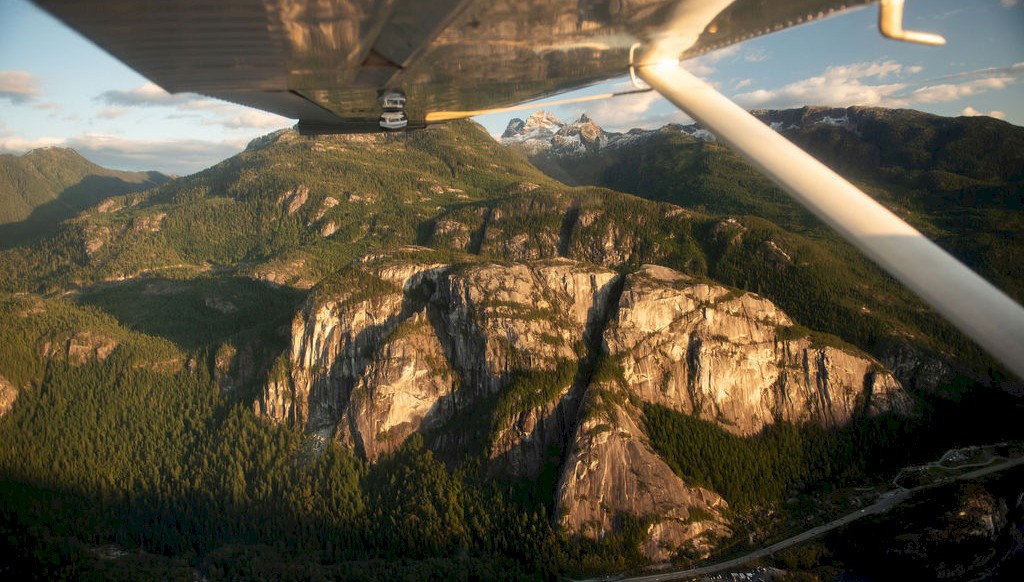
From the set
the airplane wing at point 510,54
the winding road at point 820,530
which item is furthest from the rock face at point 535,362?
the airplane wing at point 510,54

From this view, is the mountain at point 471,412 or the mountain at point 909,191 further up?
the mountain at point 909,191

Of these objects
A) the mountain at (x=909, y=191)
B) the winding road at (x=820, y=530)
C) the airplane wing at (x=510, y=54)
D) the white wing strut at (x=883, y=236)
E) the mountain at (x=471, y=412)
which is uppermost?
the mountain at (x=909, y=191)

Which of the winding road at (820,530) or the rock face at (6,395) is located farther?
the rock face at (6,395)

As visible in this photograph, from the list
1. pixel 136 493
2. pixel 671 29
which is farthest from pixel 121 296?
pixel 671 29

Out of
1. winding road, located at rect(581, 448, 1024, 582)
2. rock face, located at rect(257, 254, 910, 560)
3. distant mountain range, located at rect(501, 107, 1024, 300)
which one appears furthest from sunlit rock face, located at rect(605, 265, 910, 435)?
distant mountain range, located at rect(501, 107, 1024, 300)

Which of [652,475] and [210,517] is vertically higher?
[652,475]

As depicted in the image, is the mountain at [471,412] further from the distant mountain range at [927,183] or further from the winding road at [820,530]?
the distant mountain range at [927,183]

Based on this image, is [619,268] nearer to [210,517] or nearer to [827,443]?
[827,443]
